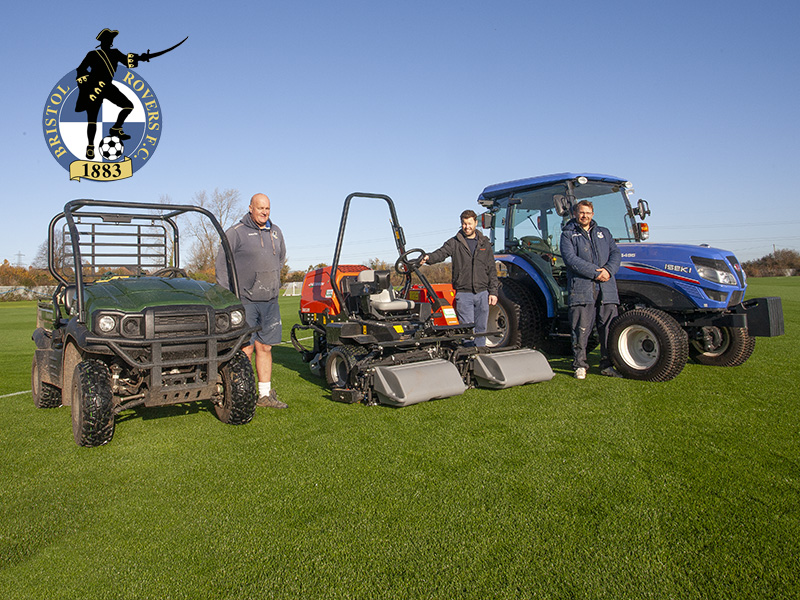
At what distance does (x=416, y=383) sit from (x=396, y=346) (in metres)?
0.66

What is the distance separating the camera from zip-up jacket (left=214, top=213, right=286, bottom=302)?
5.28m

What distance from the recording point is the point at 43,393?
516 centimetres

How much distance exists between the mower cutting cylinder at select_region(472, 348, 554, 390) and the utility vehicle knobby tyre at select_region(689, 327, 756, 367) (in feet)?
7.14

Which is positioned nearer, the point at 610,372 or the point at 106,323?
the point at 106,323

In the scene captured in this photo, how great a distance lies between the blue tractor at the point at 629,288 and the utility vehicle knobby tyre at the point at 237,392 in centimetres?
292

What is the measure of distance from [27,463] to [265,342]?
2059 millimetres

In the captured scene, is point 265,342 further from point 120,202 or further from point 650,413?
point 650,413

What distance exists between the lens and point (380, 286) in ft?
20.7

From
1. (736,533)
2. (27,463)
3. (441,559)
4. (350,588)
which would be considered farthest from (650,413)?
(27,463)

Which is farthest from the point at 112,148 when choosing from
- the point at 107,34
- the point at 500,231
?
the point at 500,231

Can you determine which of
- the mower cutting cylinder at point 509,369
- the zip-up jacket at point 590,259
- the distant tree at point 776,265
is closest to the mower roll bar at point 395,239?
the mower cutting cylinder at point 509,369

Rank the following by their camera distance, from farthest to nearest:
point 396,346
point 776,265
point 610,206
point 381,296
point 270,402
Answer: point 776,265 → point 610,206 → point 381,296 → point 396,346 → point 270,402

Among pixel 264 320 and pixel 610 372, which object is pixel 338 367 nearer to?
pixel 264 320

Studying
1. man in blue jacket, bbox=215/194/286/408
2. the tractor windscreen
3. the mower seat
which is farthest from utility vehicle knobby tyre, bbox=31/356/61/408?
the tractor windscreen
